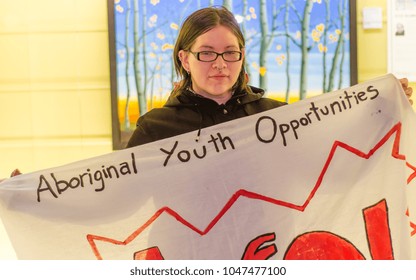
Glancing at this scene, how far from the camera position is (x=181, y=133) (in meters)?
1.40

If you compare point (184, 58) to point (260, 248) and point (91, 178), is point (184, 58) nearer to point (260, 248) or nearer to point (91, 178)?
point (91, 178)

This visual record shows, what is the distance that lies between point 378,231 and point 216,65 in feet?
1.74

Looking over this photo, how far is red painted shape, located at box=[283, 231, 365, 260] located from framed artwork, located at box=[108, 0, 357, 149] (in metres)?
1.06

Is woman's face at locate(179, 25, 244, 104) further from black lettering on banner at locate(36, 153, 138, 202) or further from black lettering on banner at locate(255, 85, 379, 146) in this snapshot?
black lettering on banner at locate(36, 153, 138, 202)

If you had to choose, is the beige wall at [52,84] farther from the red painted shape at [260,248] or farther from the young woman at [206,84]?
the red painted shape at [260,248]

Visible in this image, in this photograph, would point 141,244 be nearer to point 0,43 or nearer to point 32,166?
point 32,166

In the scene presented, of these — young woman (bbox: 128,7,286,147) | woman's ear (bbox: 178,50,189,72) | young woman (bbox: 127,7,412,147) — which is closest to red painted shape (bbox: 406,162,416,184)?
young woman (bbox: 127,7,412,147)

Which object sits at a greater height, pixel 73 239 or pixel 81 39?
pixel 81 39

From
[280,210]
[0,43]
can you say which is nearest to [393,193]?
[280,210]

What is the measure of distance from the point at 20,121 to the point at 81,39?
43cm

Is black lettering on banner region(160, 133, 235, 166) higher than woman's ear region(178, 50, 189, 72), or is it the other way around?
woman's ear region(178, 50, 189, 72)

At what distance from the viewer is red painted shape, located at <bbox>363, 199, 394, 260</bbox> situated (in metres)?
1.35

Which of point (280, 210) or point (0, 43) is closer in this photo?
point (280, 210)

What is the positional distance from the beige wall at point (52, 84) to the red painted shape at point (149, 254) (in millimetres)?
1126
